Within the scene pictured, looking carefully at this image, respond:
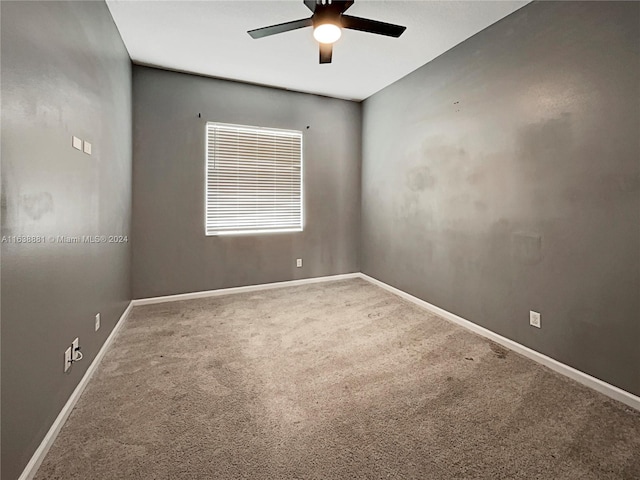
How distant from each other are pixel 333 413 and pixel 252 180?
10.6 ft

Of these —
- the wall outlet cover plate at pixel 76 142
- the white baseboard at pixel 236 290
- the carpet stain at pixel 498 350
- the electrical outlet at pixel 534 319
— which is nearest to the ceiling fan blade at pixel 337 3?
the wall outlet cover plate at pixel 76 142

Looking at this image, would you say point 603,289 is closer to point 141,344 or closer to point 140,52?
point 141,344

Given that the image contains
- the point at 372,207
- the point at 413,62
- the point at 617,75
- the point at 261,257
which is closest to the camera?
the point at 617,75

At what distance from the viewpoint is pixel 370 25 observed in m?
2.22

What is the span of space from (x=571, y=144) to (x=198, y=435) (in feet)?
9.79

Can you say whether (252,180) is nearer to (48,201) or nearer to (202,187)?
(202,187)

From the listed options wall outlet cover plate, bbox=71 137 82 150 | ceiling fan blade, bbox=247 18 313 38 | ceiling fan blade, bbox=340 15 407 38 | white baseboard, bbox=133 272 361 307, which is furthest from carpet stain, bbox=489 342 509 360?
wall outlet cover plate, bbox=71 137 82 150

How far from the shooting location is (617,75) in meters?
1.96

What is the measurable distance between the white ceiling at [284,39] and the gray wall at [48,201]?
510 mm

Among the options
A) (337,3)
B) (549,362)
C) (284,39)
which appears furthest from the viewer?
(284,39)

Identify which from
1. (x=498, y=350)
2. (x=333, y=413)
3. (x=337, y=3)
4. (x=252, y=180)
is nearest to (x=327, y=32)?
(x=337, y=3)

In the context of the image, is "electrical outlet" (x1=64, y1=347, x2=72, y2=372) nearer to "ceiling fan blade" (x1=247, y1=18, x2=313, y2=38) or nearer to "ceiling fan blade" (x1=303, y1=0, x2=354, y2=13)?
"ceiling fan blade" (x1=247, y1=18, x2=313, y2=38)

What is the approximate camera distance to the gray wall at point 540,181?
6.47ft

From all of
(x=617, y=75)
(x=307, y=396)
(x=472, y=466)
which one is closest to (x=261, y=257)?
(x=307, y=396)
